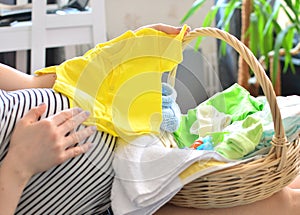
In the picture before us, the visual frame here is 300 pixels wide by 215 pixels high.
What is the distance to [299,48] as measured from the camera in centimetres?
223

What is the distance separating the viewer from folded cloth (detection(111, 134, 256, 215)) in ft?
3.00

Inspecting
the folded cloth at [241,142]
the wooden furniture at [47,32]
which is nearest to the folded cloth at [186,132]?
the folded cloth at [241,142]

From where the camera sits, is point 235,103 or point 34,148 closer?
point 34,148

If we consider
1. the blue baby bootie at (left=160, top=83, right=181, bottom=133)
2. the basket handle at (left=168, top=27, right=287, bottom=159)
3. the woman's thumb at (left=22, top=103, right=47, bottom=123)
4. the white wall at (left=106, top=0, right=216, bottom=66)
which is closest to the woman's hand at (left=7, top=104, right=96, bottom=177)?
the woman's thumb at (left=22, top=103, right=47, bottom=123)

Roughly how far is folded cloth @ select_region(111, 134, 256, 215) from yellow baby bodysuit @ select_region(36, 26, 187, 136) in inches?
2.7

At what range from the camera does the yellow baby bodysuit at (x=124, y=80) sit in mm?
991

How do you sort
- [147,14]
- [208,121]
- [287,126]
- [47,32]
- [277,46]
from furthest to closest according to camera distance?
[147,14], [277,46], [47,32], [208,121], [287,126]

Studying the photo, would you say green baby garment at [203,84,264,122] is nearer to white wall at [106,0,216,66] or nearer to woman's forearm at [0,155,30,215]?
woman's forearm at [0,155,30,215]

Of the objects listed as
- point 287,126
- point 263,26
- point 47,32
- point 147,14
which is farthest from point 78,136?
point 147,14

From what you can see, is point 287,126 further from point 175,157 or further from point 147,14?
point 147,14

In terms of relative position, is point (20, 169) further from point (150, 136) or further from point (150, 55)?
point (150, 55)

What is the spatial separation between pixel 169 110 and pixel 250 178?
0.79 ft

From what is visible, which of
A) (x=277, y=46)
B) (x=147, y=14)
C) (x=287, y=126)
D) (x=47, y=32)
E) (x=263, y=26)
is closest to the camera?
(x=287, y=126)

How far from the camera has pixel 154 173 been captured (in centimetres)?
93
